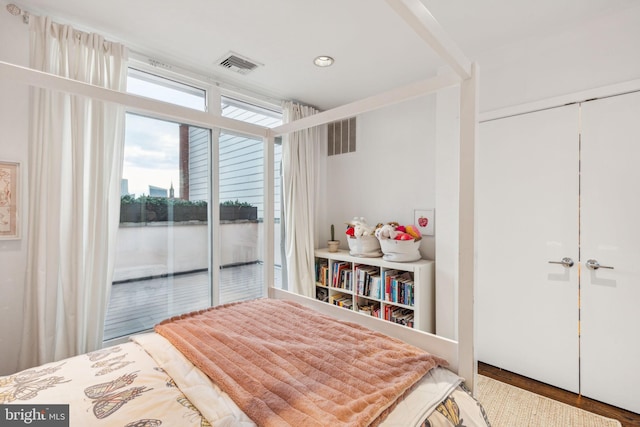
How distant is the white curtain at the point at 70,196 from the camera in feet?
5.76

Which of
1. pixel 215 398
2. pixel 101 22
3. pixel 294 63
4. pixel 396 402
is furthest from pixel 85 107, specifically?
pixel 396 402

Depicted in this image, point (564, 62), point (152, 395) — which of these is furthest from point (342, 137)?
point (152, 395)

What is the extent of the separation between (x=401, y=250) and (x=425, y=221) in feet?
1.48

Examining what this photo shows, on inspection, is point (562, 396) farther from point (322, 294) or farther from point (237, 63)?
point (237, 63)

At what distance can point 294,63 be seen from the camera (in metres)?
2.43

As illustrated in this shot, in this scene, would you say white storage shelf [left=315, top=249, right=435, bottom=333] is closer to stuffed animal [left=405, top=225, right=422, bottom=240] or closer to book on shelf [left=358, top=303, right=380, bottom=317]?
book on shelf [left=358, top=303, right=380, bottom=317]

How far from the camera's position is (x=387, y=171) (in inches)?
123

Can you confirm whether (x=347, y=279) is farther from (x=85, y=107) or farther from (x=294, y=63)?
(x=85, y=107)

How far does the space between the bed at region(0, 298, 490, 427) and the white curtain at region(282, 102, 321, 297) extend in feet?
5.62

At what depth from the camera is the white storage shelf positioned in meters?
2.52

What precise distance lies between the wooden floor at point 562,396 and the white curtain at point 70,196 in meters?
2.87

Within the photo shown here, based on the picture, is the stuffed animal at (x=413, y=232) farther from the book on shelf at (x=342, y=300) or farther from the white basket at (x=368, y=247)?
the book on shelf at (x=342, y=300)

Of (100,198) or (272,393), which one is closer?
(272,393)

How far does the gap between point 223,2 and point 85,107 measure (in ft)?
3.62
